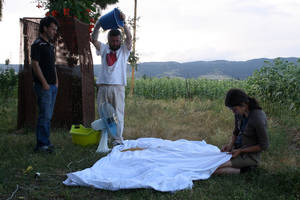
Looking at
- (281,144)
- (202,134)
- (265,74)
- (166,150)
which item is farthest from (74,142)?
(265,74)

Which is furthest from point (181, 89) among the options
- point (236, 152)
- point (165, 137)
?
point (236, 152)

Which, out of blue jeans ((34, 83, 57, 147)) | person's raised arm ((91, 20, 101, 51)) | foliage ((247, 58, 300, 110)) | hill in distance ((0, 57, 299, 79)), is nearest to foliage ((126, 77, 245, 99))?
foliage ((247, 58, 300, 110))

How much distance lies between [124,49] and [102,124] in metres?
1.32

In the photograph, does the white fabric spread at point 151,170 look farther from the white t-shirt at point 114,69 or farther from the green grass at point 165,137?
the white t-shirt at point 114,69

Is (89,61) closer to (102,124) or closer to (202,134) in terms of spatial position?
(102,124)

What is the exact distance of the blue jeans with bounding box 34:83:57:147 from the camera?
4367 millimetres

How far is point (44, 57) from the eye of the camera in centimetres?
434

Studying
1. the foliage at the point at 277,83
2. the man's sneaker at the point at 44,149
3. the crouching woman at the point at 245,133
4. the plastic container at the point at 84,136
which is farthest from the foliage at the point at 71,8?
the foliage at the point at 277,83

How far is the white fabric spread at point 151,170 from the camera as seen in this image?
3.16 meters

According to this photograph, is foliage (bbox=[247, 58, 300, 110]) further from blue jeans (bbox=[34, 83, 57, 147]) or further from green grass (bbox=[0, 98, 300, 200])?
blue jeans (bbox=[34, 83, 57, 147])

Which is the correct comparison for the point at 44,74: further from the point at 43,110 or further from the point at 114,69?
the point at 114,69

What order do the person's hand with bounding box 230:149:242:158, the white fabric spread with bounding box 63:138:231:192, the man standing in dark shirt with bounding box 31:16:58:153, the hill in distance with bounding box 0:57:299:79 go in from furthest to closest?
1. the hill in distance with bounding box 0:57:299:79
2. the man standing in dark shirt with bounding box 31:16:58:153
3. the person's hand with bounding box 230:149:242:158
4. the white fabric spread with bounding box 63:138:231:192

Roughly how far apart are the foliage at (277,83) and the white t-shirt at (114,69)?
164 inches

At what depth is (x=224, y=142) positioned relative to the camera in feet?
17.6
